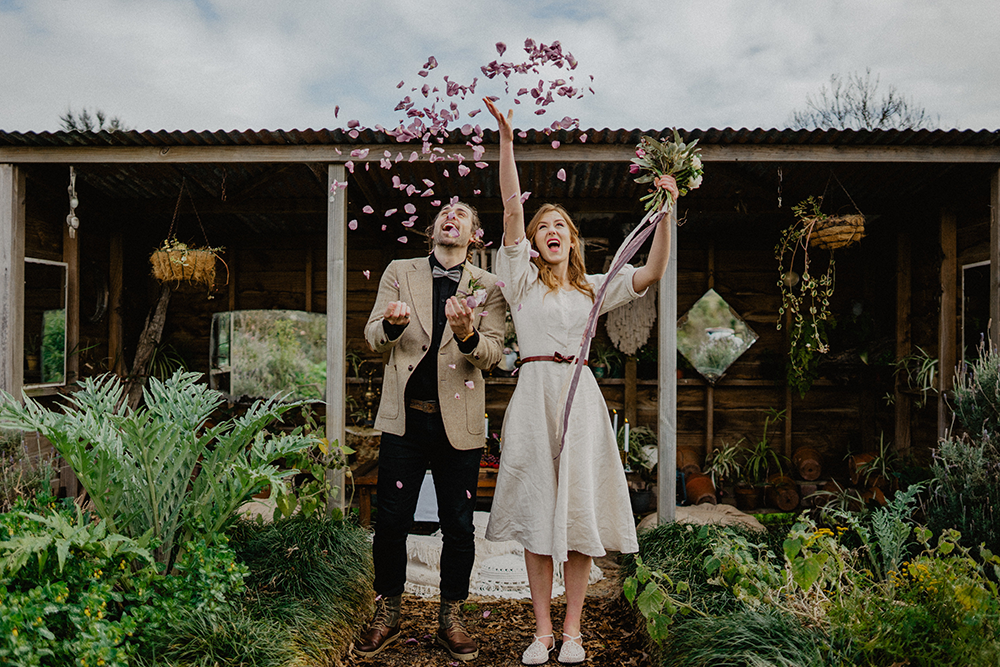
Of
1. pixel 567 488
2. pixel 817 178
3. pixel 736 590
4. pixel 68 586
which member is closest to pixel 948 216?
pixel 817 178

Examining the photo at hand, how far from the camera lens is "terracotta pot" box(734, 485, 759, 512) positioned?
584 cm

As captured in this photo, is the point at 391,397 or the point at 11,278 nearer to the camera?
the point at 391,397

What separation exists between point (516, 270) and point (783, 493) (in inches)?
177

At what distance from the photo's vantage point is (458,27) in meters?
3.78

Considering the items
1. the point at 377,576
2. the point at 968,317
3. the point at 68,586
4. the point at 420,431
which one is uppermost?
the point at 968,317

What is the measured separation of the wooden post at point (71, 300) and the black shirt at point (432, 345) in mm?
4704

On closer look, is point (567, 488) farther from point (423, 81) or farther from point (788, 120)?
point (788, 120)

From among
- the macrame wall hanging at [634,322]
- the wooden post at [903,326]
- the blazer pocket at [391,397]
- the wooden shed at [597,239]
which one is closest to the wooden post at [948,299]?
the wooden shed at [597,239]

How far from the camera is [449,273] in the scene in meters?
2.75

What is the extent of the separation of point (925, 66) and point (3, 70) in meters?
24.8

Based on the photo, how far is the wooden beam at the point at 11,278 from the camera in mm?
4156

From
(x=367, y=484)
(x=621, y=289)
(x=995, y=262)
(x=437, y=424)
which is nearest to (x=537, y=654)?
(x=437, y=424)

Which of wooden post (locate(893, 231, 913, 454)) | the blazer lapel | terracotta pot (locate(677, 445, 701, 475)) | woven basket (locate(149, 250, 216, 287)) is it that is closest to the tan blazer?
the blazer lapel

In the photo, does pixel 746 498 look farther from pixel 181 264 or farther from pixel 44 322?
pixel 44 322
